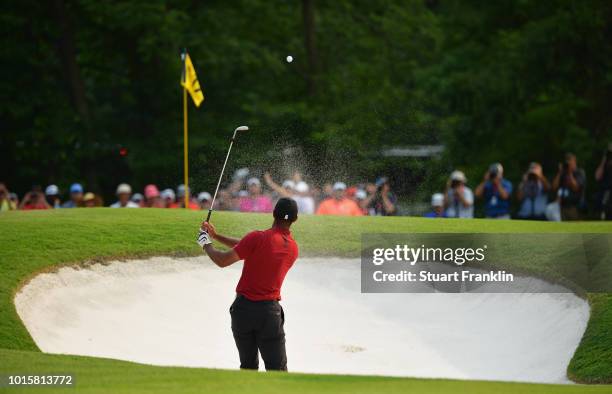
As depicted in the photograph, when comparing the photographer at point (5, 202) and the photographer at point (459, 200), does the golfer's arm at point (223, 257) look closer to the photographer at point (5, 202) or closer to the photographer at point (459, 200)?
the photographer at point (459, 200)

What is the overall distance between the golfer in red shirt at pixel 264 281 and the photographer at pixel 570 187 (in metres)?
10.8

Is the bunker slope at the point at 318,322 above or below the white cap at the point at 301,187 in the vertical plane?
below

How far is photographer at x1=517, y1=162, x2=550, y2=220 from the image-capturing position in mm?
21250

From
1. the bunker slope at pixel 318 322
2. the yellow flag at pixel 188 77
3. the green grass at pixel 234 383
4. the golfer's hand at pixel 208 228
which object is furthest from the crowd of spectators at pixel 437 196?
the green grass at pixel 234 383

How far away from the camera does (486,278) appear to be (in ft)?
52.3

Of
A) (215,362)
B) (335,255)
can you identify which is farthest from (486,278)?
(215,362)

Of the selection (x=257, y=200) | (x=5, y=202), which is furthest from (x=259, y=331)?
(x=5, y=202)

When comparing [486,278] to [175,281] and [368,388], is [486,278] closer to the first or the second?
[175,281]

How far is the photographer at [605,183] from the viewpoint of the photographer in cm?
2086

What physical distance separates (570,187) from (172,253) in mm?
8252

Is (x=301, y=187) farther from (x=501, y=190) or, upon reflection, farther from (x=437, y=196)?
(x=501, y=190)

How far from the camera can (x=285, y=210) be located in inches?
450

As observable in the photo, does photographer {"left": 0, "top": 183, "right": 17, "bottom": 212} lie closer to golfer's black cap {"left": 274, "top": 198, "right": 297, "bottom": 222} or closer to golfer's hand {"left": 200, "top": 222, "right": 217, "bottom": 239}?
golfer's hand {"left": 200, "top": 222, "right": 217, "bottom": 239}

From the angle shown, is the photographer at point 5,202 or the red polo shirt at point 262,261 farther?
the photographer at point 5,202
